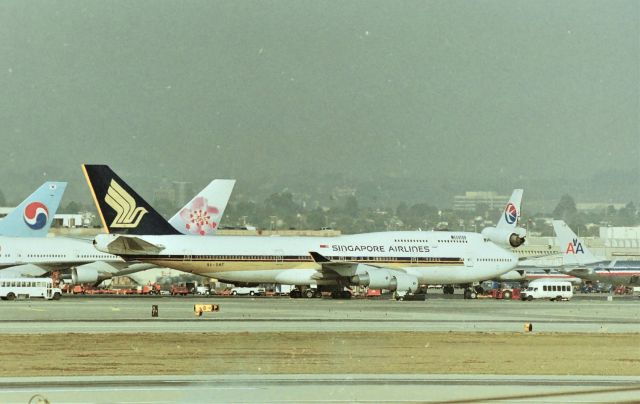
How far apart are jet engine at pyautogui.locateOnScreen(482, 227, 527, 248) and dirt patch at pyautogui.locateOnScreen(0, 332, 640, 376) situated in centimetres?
7919

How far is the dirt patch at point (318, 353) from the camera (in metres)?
35.2

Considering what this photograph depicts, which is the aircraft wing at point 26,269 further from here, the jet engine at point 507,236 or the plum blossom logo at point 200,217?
the jet engine at point 507,236

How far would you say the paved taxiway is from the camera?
5419 cm

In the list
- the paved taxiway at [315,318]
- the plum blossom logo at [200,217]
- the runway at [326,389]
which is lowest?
the runway at [326,389]

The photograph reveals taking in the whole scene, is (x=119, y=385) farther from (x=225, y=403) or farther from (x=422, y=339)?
(x=422, y=339)

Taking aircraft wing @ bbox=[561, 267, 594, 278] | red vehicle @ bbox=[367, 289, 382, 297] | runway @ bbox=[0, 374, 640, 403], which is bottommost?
runway @ bbox=[0, 374, 640, 403]

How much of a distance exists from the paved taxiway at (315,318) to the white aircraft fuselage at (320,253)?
601 inches

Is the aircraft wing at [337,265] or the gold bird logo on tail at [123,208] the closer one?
the aircraft wing at [337,265]

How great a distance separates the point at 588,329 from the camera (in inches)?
2228

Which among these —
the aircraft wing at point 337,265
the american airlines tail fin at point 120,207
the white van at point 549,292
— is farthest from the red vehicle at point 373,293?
the american airlines tail fin at point 120,207

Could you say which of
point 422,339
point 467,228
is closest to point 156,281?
point 467,228

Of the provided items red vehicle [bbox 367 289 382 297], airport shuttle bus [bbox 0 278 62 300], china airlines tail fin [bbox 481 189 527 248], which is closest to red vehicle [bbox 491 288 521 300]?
red vehicle [bbox 367 289 382 297]

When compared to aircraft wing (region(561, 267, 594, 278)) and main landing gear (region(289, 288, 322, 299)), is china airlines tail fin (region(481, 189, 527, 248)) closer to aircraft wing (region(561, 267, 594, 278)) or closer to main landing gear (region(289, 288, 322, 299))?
aircraft wing (region(561, 267, 594, 278))

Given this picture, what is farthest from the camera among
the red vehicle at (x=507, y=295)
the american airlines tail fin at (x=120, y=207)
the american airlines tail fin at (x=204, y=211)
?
the american airlines tail fin at (x=204, y=211)
